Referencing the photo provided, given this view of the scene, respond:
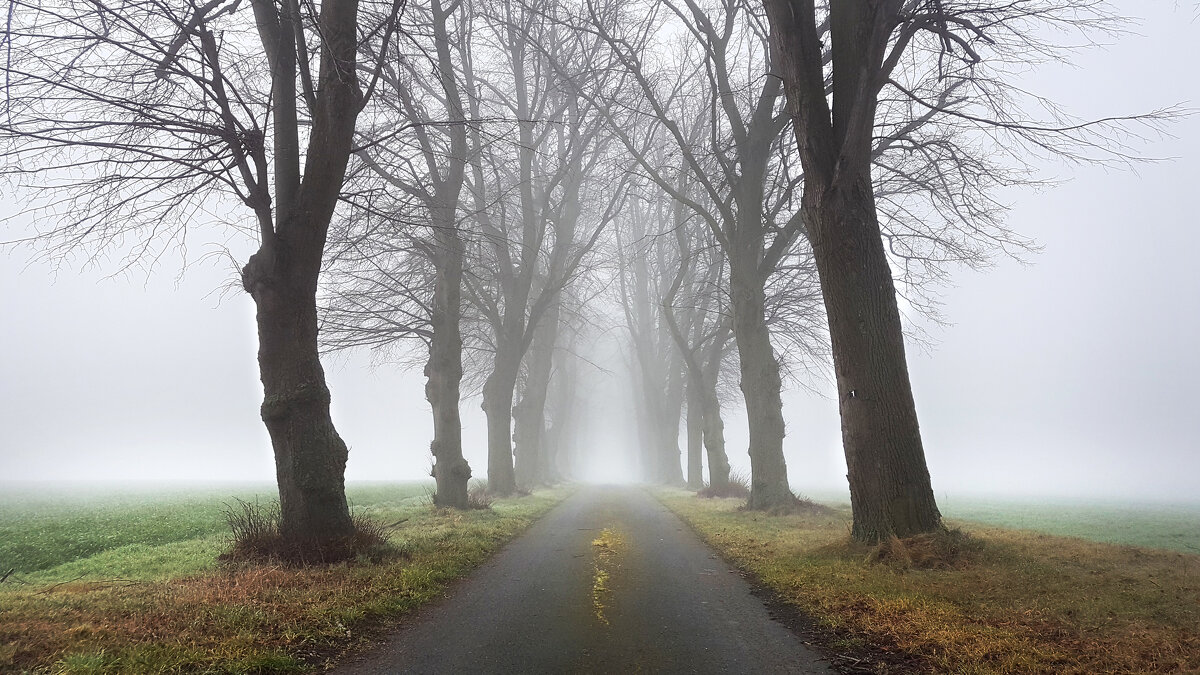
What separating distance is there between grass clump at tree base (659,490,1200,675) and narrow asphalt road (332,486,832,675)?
48 cm

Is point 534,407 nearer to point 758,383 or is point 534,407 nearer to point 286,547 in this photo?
point 758,383

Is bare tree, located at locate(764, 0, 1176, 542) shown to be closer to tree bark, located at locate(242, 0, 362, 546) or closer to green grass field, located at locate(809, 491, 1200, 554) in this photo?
green grass field, located at locate(809, 491, 1200, 554)

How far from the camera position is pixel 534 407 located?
77.6 ft

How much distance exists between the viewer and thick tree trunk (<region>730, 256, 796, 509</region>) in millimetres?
12781

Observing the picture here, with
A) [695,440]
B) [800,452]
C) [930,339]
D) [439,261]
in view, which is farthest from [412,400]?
[930,339]

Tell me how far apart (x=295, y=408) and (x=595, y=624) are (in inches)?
165

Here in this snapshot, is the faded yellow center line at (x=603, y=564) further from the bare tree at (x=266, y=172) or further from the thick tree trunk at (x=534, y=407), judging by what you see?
the thick tree trunk at (x=534, y=407)

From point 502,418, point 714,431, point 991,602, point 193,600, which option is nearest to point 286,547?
point 193,600

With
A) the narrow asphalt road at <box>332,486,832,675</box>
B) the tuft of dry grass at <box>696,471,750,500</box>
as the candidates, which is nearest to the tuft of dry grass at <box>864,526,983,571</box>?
the narrow asphalt road at <box>332,486,832,675</box>

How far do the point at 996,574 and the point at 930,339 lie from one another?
10.2 meters

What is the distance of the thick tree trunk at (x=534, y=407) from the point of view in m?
23.1

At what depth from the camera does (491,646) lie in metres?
3.90

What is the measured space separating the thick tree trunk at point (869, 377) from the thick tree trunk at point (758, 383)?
18.9 ft

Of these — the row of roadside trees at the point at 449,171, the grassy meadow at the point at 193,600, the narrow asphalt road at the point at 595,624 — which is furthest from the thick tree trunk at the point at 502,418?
the narrow asphalt road at the point at 595,624
